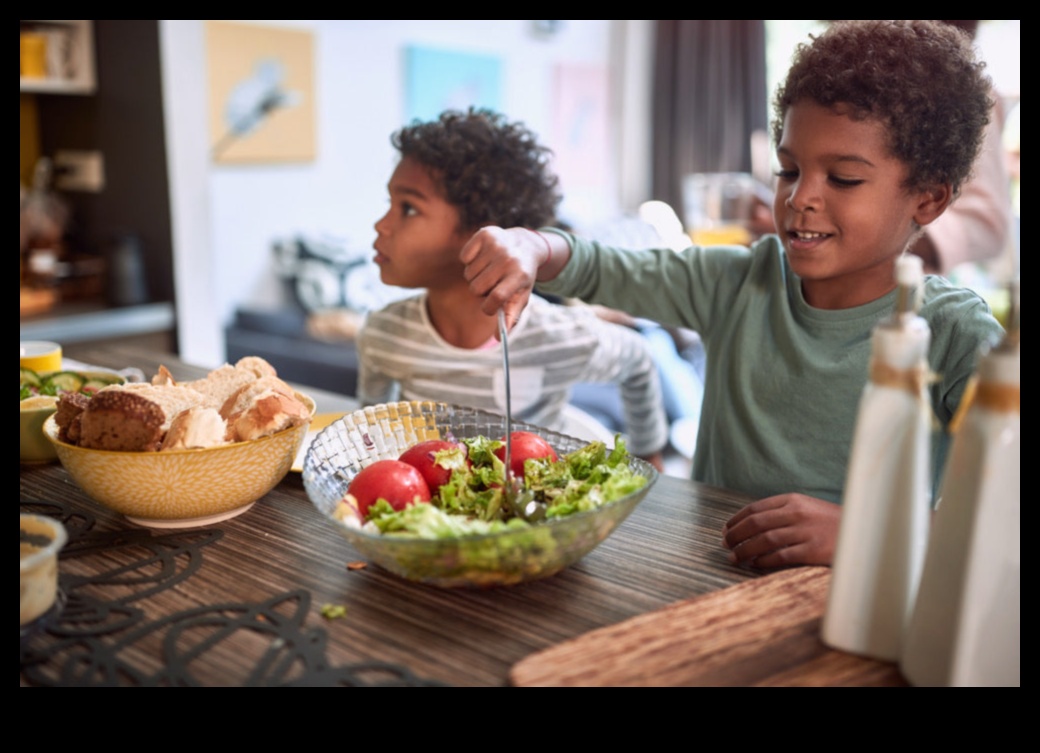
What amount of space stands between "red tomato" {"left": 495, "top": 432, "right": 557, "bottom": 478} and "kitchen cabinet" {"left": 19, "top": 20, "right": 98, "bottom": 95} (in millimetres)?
2786

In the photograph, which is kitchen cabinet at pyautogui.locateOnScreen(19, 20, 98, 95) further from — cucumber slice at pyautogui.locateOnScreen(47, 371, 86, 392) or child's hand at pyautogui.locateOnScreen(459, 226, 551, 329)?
child's hand at pyautogui.locateOnScreen(459, 226, 551, 329)

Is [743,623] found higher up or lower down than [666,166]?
lower down

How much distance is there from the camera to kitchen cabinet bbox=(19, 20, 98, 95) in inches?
120

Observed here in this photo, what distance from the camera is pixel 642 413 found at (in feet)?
6.07

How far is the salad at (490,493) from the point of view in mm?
788

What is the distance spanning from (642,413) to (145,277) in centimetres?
221

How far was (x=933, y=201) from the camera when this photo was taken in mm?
1131

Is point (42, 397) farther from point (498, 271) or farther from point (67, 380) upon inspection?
point (498, 271)

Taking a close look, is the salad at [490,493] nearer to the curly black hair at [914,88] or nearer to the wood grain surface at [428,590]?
the wood grain surface at [428,590]

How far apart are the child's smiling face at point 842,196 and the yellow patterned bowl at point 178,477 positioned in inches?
25.3

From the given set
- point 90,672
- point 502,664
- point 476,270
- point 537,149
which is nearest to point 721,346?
point 476,270

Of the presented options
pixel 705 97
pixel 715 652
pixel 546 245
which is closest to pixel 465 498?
pixel 715 652

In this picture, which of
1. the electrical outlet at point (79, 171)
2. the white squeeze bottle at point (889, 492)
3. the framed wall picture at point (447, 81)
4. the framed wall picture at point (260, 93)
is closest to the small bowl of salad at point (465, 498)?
the white squeeze bottle at point (889, 492)

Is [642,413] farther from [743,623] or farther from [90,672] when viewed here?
[90,672]
